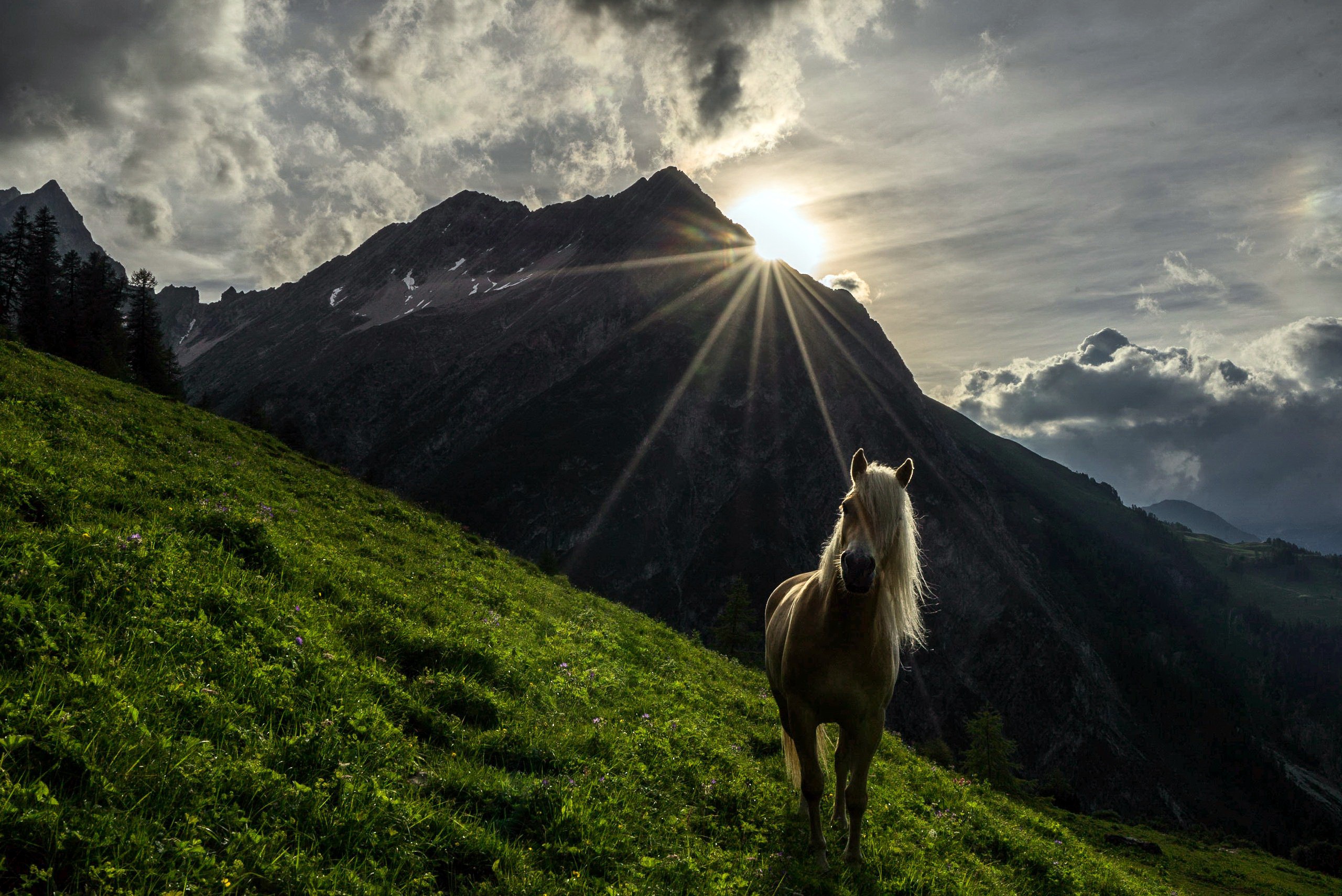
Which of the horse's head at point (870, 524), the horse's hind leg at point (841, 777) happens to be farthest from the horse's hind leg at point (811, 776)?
the horse's head at point (870, 524)

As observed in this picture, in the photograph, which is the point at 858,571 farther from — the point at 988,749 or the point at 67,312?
the point at 67,312

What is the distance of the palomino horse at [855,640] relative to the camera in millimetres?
7793

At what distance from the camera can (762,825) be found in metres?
8.32

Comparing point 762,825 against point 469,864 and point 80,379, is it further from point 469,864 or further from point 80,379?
point 80,379

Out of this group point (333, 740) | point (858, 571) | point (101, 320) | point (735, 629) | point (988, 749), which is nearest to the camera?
point (333, 740)

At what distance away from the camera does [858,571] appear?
701 centimetres

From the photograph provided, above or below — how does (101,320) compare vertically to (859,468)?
above

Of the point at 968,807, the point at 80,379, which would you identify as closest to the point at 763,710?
the point at 968,807

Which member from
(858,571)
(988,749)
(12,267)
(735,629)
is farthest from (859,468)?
(12,267)

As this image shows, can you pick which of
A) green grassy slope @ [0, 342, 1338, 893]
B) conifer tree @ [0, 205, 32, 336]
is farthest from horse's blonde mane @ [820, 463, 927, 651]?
conifer tree @ [0, 205, 32, 336]

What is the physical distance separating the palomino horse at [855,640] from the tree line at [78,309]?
226 feet

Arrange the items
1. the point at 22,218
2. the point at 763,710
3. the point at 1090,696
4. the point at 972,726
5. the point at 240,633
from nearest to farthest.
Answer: the point at 240,633
the point at 763,710
the point at 22,218
the point at 972,726
the point at 1090,696

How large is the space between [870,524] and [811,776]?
3643 mm

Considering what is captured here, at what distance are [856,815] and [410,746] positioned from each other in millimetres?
5972
